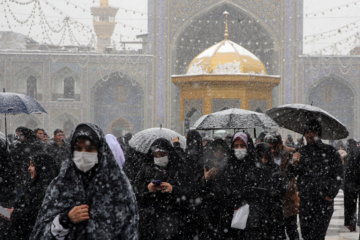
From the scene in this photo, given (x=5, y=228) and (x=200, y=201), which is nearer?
(x=5, y=228)

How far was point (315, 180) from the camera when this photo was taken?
173 inches

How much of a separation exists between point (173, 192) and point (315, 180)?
1.40 metres

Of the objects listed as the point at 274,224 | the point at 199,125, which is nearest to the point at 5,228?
the point at 274,224

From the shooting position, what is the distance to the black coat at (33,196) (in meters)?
3.62

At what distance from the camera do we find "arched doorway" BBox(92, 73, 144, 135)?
77.7 ft

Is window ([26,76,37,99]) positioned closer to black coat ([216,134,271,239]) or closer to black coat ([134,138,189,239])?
black coat ([216,134,271,239])

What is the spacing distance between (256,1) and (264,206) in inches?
739

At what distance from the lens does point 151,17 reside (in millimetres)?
21703

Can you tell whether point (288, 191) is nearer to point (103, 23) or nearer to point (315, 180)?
point (315, 180)

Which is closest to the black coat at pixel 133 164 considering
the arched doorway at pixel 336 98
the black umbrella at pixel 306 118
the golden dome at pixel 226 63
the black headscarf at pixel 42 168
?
the black headscarf at pixel 42 168

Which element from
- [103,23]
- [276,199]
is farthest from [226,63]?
[103,23]

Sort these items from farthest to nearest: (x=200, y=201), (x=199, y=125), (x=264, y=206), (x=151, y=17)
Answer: (x=151, y=17) → (x=199, y=125) → (x=200, y=201) → (x=264, y=206)

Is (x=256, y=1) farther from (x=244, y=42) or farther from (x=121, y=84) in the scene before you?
(x=121, y=84)

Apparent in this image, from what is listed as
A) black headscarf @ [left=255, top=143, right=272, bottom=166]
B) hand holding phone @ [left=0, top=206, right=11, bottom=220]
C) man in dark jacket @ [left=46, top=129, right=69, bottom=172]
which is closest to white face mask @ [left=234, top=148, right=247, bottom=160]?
black headscarf @ [left=255, top=143, right=272, bottom=166]
